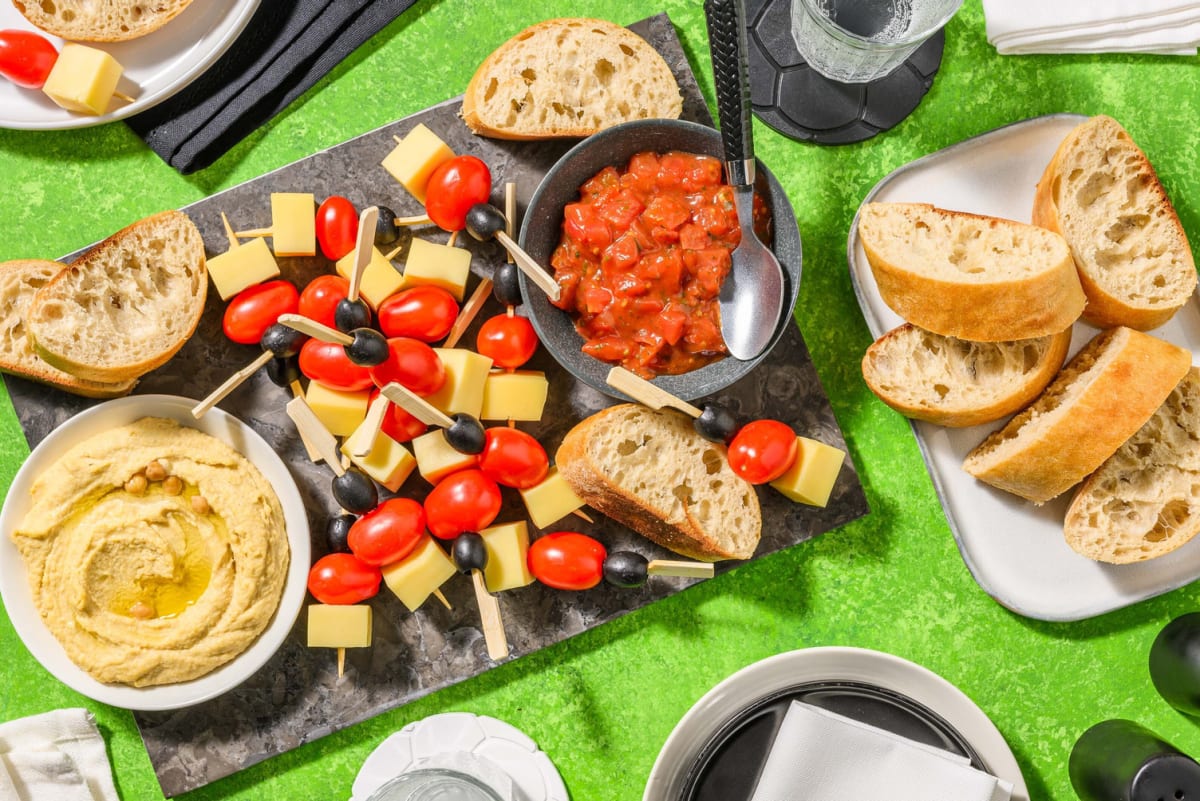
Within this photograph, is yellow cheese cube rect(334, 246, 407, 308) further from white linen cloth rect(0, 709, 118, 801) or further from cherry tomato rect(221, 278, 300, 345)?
white linen cloth rect(0, 709, 118, 801)

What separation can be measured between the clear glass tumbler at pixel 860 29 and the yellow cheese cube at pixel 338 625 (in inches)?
72.6

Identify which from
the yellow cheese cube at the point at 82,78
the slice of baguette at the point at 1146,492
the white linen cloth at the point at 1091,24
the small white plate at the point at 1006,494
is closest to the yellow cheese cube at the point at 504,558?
the small white plate at the point at 1006,494

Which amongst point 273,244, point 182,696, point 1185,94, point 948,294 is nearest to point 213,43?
point 273,244

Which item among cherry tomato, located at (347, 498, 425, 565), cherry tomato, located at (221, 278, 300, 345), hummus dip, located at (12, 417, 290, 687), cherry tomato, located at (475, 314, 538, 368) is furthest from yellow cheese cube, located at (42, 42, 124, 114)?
cherry tomato, located at (347, 498, 425, 565)

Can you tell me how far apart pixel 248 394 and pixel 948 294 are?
5.93 ft

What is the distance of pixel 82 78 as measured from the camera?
98.0 inches

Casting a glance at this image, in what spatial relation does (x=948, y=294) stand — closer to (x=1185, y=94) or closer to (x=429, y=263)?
(x=1185, y=94)

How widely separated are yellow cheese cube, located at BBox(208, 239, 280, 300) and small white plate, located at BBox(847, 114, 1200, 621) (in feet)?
5.03

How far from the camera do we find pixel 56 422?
8.39ft

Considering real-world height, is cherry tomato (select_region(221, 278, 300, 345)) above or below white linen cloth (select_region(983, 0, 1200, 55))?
below

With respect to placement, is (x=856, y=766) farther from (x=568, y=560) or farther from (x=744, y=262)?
(x=744, y=262)

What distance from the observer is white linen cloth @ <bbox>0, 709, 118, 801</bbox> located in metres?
2.57

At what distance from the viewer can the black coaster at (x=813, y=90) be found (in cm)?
257

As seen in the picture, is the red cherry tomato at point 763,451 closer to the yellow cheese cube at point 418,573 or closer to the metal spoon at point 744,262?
the metal spoon at point 744,262
